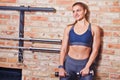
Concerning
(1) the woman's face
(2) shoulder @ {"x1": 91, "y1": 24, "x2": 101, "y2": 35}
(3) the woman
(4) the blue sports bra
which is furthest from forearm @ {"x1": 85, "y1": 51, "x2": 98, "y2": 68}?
(1) the woman's face

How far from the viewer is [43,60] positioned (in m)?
3.29

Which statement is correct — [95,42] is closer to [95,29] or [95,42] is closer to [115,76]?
[95,29]

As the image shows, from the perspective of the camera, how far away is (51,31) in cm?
325

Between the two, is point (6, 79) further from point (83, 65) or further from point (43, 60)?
point (83, 65)

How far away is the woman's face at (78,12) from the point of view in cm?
301

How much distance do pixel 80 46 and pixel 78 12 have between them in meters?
0.40

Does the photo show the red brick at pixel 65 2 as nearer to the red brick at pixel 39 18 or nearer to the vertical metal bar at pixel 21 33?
the red brick at pixel 39 18

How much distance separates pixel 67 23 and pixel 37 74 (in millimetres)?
753

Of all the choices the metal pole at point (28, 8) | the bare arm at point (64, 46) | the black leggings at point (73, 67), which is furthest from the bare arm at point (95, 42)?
the metal pole at point (28, 8)

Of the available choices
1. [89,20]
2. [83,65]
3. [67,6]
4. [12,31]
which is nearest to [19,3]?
[12,31]

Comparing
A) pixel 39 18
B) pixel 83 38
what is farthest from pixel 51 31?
pixel 83 38

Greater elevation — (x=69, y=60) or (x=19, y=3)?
(x=19, y=3)

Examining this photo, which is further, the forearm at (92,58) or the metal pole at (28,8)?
the metal pole at (28,8)

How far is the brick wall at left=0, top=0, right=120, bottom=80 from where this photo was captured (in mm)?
3074
